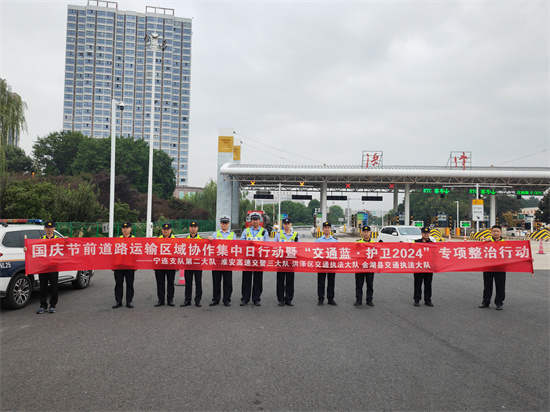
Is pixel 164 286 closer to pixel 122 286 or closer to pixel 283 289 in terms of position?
pixel 122 286

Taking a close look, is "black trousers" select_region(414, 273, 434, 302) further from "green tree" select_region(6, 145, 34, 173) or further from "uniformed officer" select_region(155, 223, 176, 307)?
"green tree" select_region(6, 145, 34, 173)

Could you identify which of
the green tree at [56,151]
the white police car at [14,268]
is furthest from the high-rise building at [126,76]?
the white police car at [14,268]

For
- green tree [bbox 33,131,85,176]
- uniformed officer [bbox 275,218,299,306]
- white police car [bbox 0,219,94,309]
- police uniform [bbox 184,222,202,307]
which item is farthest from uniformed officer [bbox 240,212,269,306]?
green tree [bbox 33,131,85,176]

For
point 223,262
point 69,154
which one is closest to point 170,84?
point 69,154

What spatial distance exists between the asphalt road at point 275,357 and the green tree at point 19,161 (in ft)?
211

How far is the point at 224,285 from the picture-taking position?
823 centimetres

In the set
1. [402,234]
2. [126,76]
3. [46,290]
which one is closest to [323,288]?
[46,290]

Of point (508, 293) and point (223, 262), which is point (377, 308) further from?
point (508, 293)

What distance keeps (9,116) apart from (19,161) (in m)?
53.2

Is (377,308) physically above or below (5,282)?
below

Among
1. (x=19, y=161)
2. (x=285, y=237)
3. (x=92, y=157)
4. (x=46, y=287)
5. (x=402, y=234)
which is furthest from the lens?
(x=19, y=161)

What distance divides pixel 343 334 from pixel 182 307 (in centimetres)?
361

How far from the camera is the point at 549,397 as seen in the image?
4.00 metres

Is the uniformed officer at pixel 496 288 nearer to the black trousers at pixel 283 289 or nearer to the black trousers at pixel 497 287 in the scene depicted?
the black trousers at pixel 497 287
